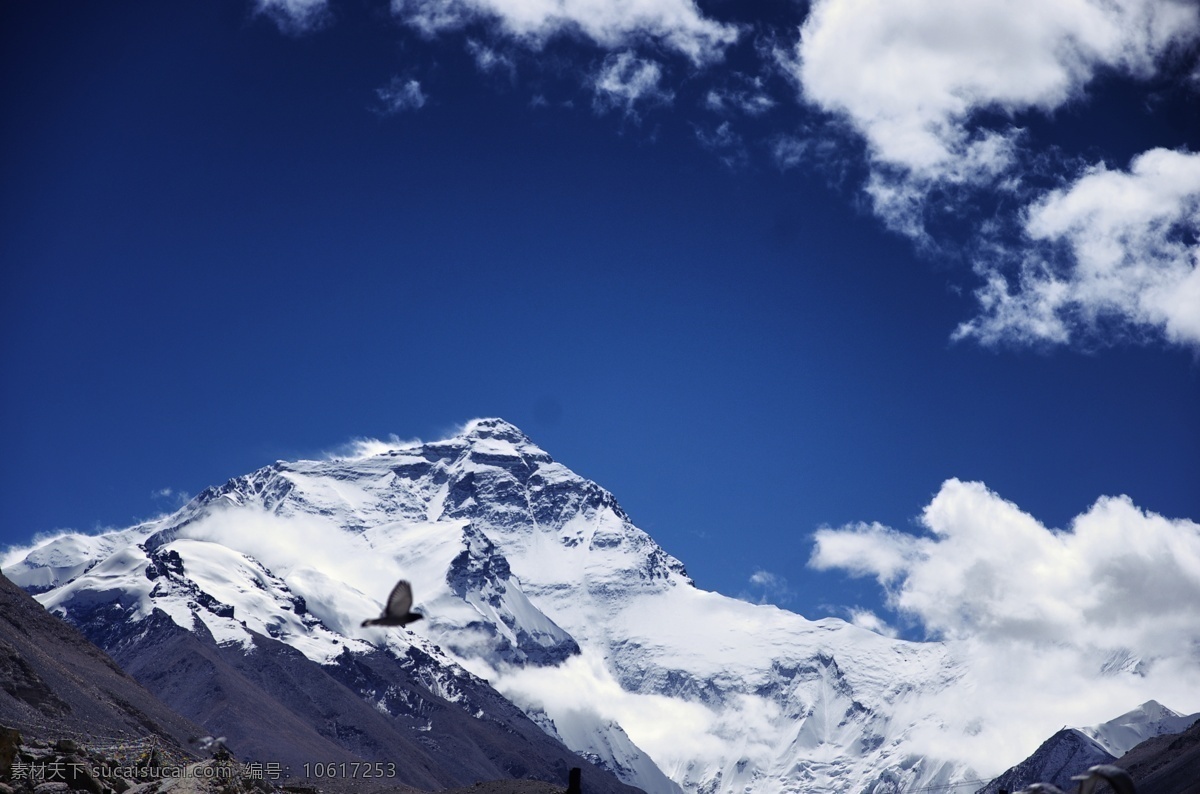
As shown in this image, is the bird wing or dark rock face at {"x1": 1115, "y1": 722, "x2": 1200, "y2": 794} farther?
dark rock face at {"x1": 1115, "y1": 722, "x2": 1200, "y2": 794}

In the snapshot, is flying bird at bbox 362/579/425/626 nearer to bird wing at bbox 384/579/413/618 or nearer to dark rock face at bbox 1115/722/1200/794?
bird wing at bbox 384/579/413/618

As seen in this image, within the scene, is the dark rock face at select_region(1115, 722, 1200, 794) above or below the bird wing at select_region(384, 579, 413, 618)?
above

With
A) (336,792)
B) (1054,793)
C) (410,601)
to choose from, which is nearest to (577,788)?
(1054,793)

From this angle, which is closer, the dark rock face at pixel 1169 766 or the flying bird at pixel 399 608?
Answer: the flying bird at pixel 399 608

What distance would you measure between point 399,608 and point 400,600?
0.36 meters

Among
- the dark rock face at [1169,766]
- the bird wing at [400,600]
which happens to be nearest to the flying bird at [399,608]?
the bird wing at [400,600]

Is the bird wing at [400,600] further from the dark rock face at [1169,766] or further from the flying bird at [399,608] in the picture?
the dark rock face at [1169,766]

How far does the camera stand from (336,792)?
196125 millimetres

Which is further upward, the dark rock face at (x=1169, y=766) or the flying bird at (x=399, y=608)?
the dark rock face at (x=1169, y=766)

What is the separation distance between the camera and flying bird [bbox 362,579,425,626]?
2670 centimetres

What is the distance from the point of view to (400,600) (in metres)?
27.0

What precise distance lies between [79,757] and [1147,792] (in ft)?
337

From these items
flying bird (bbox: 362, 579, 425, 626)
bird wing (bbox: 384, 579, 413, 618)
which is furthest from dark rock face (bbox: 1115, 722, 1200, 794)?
bird wing (bbox: 384, 579, 413, 618)

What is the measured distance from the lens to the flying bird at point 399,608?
87.6ft
